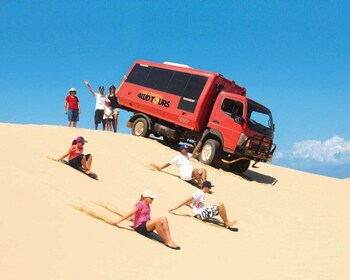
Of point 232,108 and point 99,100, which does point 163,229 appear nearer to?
point 232,108

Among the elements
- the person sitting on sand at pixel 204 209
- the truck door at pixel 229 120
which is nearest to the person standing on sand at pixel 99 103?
the truck door at pixel 229 120

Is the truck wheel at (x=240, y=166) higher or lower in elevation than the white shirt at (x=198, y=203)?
higher

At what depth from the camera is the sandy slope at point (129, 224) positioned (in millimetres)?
6348

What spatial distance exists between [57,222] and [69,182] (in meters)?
3.01

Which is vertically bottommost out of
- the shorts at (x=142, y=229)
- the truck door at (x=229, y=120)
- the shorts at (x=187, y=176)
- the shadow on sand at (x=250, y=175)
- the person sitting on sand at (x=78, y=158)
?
the shorts at (x=142, y=229)

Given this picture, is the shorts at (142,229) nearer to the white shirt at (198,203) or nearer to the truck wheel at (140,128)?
the white shirt at (198,203)

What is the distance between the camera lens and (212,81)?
17453mm

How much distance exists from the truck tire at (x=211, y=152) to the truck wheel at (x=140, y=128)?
307cm

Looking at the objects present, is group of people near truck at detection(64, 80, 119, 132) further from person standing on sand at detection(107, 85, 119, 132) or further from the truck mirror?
the truck mirror

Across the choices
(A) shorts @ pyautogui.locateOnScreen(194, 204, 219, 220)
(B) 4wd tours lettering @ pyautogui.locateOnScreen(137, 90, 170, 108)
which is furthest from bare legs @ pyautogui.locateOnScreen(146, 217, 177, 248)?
(B) 4wd tours lettering @ pyautogui.locateOnScreen(137, 90, 170, 108)

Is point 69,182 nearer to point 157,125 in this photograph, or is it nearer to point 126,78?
point 157,125

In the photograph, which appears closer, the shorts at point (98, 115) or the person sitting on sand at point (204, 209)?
the person sitting on sand at point (204, 209)

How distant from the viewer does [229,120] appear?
1692 cm

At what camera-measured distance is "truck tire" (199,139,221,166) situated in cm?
1702
